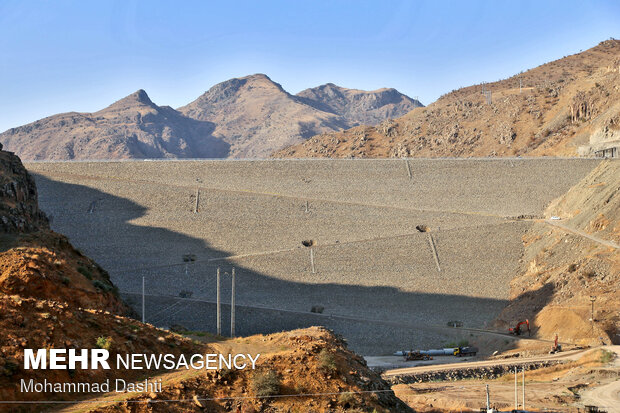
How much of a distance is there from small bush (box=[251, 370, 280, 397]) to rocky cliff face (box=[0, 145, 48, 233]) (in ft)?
67.6

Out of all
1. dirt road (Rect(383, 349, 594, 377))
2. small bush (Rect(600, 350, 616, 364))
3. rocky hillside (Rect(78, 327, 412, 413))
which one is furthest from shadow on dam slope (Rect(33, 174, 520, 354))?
rocky hillside (Rect(78, 327, 412, 413))

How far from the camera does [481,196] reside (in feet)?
201

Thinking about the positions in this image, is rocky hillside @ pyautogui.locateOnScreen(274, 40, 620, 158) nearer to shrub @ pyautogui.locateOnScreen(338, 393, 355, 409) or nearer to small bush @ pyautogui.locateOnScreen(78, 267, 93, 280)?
small bush @ pyautogui.locateOnScreen(78, 267, 93, 280)

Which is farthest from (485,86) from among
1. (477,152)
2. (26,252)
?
(26,252)

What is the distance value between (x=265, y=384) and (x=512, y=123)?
85.2m

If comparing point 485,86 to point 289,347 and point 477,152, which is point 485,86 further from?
point 289,347

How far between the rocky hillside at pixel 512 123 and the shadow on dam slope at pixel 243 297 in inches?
1272

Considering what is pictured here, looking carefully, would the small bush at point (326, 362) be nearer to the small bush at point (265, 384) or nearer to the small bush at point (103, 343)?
the small bush at point (265, 384)

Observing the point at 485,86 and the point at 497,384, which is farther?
the point at 485,86

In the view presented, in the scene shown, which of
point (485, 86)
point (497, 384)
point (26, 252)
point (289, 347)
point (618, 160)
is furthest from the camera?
point (485, 86)

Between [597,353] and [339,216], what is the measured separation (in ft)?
87.2

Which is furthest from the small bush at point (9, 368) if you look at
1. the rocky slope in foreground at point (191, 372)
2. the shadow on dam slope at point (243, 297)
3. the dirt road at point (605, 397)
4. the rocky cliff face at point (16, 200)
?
the shadow on dam slope at point (243, 297)

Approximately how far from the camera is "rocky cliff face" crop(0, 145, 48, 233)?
34500 millimetres

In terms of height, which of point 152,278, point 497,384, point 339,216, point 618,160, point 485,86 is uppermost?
point 485,86
